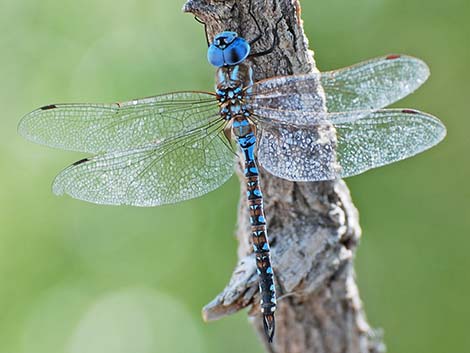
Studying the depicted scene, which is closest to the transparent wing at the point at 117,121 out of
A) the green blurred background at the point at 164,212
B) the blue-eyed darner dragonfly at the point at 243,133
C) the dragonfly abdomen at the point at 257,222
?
the blue-eyed darner dragonfly at the point at 243,133

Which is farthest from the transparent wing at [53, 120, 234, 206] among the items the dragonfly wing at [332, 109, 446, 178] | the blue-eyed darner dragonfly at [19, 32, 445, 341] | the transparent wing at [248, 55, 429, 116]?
the dragonfly wing at [332, 109, 446, 178]

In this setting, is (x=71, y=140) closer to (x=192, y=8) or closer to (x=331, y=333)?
(x=192, y=8)

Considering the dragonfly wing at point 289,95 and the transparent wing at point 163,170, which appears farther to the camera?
the transparent wing at point 163,170

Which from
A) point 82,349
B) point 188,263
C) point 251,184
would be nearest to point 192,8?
point 251,184

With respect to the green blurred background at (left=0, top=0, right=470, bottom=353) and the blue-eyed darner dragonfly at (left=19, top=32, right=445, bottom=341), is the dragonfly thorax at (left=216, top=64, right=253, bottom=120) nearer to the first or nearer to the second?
the blue-eyed darner dragonfly at (left=19, top=32, right=445, bottom=341)

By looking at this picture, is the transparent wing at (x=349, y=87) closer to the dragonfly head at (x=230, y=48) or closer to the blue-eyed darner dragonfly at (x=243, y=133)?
the blue-eyed darner dragonfly at (x=243, y=133)
